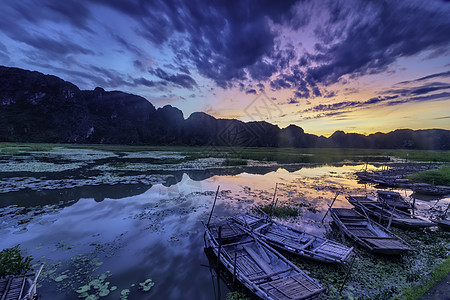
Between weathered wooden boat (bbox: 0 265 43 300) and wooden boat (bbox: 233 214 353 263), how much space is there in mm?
9296

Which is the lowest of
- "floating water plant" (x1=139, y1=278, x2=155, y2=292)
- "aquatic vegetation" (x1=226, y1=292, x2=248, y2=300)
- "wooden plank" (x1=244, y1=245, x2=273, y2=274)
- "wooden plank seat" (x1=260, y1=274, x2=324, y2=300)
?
"aquatic vegetation" (x1=226, y1=292, x2=248, y2=300)

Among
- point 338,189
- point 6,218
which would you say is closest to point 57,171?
point 6,218

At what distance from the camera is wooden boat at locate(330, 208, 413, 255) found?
9555 millimetres

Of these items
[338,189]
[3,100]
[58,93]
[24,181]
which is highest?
[58,93]

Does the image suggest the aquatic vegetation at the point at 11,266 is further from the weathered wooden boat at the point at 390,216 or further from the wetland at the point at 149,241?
the weathered wooden boat at the point at 390,216

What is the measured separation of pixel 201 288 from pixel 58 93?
868 feet

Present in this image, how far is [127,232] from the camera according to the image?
12.0m

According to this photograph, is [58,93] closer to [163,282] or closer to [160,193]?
[160,193]

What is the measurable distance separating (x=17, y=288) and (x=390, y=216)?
21336 mm

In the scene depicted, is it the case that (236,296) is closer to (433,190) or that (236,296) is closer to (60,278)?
(60,278)

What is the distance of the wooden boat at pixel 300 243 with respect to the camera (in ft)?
29.1

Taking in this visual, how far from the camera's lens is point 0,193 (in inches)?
688

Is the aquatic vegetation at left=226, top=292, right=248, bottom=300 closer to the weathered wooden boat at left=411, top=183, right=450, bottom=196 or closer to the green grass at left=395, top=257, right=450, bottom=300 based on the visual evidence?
the green grass at left=395, top=257, right=450, bottom=300

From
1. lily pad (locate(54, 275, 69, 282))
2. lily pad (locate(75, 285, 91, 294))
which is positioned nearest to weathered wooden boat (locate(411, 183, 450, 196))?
lily pad (locate(75, 285, 91, 294))
